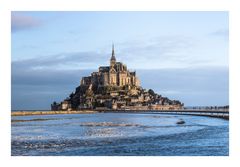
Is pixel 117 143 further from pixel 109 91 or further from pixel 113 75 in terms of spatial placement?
pixel 109 91

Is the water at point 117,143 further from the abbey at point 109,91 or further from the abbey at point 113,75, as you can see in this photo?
the abbey at point 113,75

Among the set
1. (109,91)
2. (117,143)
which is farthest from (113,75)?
(117,143)

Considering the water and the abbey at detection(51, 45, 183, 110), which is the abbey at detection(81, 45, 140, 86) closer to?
the abbey at detection(51, 45, 183, 110)

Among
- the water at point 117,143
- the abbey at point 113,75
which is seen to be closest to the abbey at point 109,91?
the abbey at point 113,75

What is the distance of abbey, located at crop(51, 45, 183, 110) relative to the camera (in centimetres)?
1124

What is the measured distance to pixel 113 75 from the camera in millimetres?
12336

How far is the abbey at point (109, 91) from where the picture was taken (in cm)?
1124

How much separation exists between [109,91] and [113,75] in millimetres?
874

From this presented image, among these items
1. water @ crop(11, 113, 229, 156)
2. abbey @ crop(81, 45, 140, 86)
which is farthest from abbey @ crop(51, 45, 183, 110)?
water @ crop(11, 113, 229, 156)
